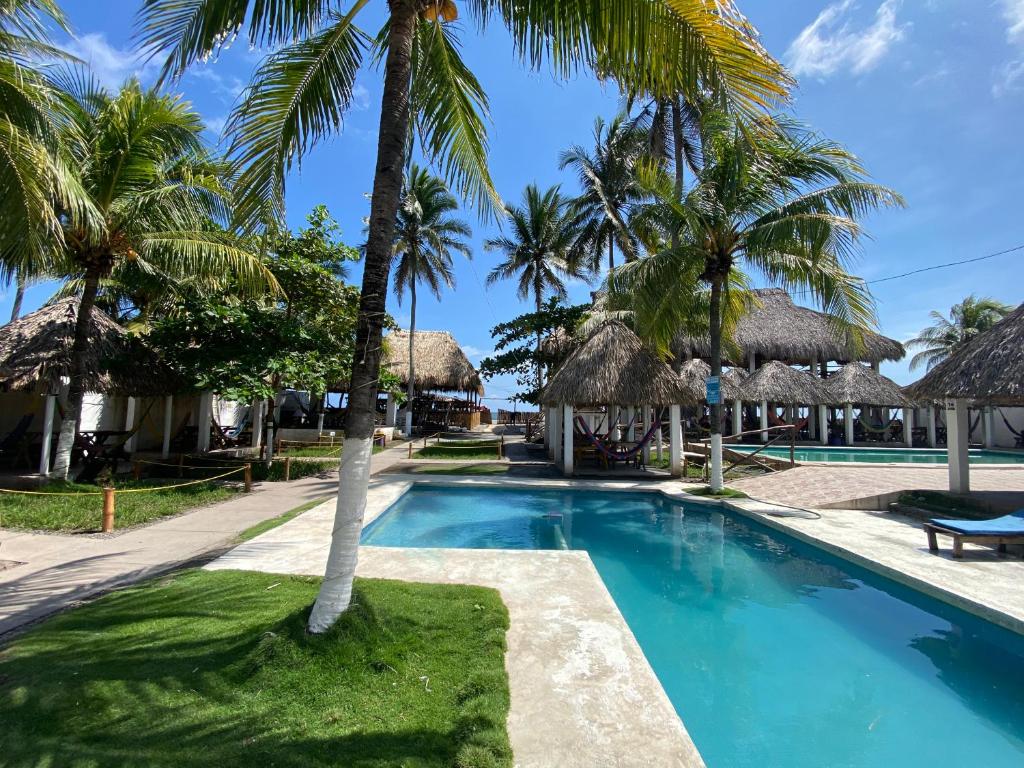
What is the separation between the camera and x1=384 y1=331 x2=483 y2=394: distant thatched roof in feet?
74.0

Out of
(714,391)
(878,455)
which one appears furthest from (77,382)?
(878,455)

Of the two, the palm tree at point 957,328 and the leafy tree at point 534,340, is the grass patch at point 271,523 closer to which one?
the leafy tree at point 534,340

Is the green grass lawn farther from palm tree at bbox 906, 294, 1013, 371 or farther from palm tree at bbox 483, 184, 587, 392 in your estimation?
palm tree at bbox 906, 294, 1013, 371

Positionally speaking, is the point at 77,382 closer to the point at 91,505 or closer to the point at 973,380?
the point at 91,505

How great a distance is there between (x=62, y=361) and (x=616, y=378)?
1099 centimetres

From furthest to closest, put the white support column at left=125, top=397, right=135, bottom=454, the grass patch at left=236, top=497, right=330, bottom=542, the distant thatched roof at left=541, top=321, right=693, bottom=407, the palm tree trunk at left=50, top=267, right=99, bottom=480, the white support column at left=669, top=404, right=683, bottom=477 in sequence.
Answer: the white support column at left=125, top=397, right=135, bottom=454, the white support column at left=669, top=404, right=683, bottom=477, the distant thatched roof at left=541, top=321, right=693, bottom=407, the palm tree trunk at left=50, top=267, right=99, bottom=480, the grass patch at left=236, top=497, right=330, bottom=542

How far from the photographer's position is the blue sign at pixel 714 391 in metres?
9.08

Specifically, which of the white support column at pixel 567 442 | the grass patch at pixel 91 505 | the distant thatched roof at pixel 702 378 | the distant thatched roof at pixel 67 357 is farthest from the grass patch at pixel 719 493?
the distant thatched roof at pixel 67 357

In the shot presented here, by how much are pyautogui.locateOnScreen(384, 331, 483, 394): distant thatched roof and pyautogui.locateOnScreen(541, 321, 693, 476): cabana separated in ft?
36.8

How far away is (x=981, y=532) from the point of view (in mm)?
4930

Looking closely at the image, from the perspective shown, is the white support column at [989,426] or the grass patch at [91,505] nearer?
the grass patch at [91,505]

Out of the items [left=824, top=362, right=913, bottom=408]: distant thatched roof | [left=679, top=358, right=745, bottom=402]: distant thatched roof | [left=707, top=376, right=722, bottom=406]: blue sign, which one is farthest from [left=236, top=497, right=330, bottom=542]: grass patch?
[left=824, top=362, right=913, bottom=408]: distant thatched roof

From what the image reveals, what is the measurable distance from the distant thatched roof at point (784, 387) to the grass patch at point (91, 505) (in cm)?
1846

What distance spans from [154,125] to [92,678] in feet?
26.4
